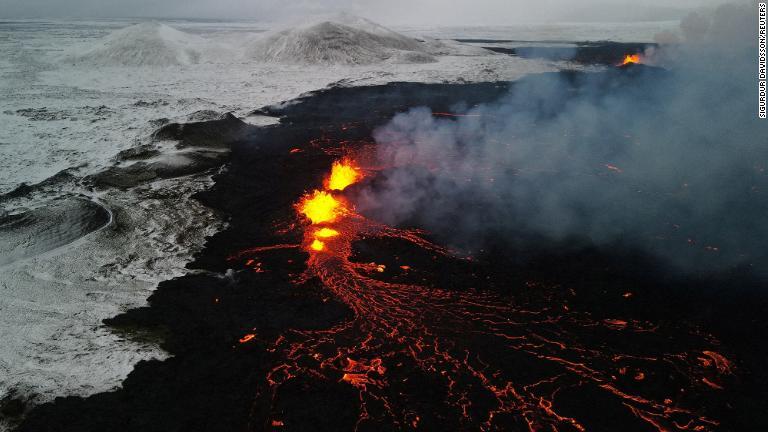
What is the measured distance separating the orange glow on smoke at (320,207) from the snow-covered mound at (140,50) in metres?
25.4

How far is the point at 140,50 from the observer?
92.4 feet

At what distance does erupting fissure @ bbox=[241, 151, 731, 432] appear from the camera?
4035 mm

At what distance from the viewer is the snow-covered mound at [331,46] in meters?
30.0

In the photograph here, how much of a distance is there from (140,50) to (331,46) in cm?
1358

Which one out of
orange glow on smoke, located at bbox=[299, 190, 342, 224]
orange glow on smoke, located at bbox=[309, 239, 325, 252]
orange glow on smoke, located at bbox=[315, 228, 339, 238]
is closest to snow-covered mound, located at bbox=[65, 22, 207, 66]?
orange glow on smoke, located at bbox=[299, 190, 342, 224]

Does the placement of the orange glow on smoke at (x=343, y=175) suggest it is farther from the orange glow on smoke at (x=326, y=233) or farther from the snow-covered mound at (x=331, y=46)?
the snow-covered mound at (x=331, y=46)

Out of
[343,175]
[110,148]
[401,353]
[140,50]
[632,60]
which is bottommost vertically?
[401,353]

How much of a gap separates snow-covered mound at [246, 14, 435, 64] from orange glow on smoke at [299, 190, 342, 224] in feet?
77.0

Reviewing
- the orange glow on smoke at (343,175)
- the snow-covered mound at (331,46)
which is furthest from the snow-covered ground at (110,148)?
the orange glow on smoke at (343,175)

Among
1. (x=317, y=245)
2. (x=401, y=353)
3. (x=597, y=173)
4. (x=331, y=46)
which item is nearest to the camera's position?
(x=401, y=353)

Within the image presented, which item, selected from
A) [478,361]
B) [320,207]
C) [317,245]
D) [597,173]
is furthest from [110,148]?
[597,173]

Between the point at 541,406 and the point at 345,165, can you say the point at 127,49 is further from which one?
the point at 541,406

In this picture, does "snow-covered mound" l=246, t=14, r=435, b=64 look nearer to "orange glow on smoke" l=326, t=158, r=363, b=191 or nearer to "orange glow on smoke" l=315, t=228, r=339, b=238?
"orange glow on smoke" l=326, t=158, r=363, b=191

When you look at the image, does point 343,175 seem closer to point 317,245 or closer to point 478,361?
point 317,245
